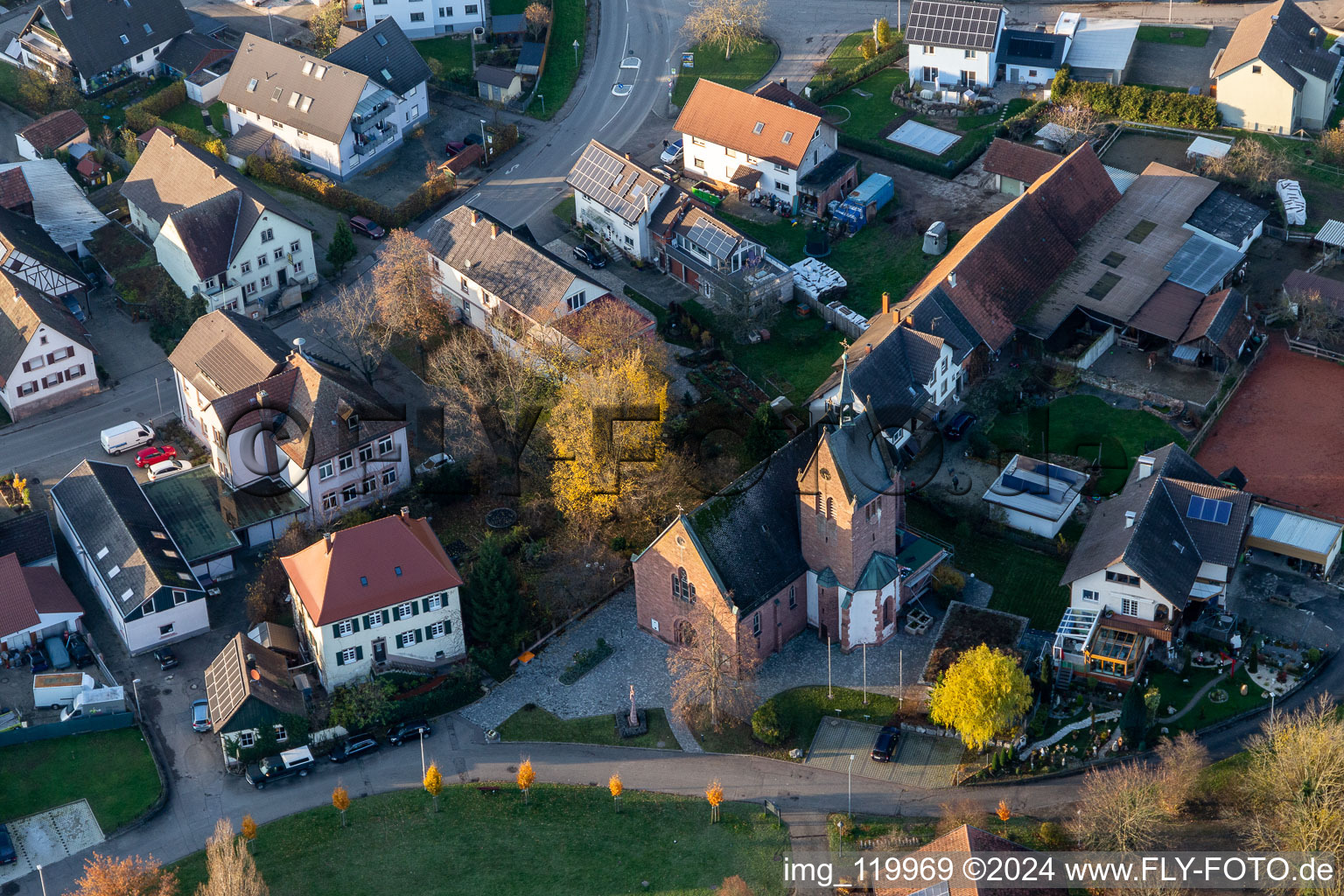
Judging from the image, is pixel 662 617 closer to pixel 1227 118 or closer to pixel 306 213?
pixel 306 213

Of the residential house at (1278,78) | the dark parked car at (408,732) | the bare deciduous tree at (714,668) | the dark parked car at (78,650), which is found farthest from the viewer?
the residential house at (1278,78)

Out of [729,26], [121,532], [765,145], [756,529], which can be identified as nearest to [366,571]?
[121,532]

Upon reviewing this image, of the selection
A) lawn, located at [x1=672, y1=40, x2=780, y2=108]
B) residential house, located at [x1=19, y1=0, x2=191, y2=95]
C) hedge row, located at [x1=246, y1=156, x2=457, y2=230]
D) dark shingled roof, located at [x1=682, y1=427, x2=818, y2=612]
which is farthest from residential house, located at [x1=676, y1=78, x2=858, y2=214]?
residential house, located at [x1=19, y1=0, x2=191, y2=95]

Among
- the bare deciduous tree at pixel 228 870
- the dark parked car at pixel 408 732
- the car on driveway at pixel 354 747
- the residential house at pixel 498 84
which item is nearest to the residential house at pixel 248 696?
the car on driveway at pixel 354 747

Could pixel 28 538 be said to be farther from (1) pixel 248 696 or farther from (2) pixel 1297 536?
(2) pixel 1297 536

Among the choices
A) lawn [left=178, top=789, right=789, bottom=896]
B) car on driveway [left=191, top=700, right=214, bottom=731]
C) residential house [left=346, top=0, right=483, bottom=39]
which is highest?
residential house [left=346, top=0, right=483, bottom=39]

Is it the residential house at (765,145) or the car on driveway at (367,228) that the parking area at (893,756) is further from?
the car on driveway at (367,228)

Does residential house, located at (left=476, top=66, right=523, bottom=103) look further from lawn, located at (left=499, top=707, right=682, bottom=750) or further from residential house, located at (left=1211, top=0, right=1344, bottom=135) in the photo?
lawn, located at (left=499, top=707, right=682, bottom=750)
